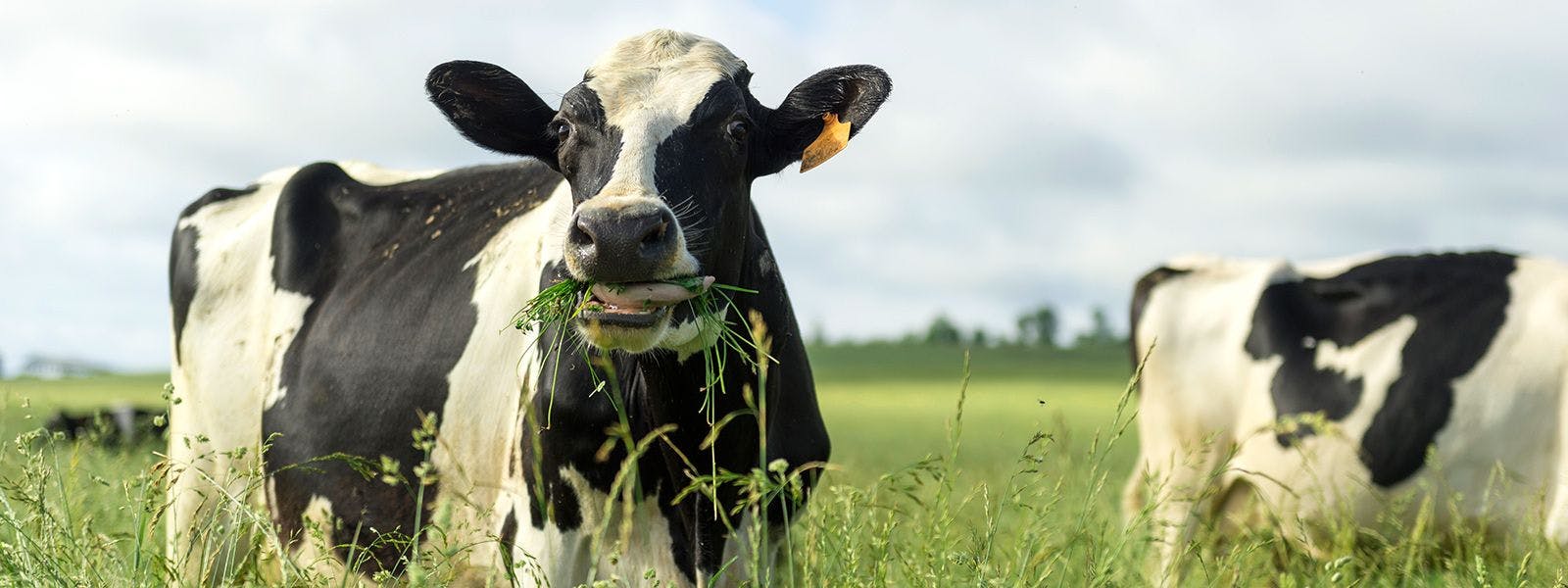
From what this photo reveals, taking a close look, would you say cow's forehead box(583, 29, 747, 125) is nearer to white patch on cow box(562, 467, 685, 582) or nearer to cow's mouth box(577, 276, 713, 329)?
cow's mouth box(577, 276, 713, 329)

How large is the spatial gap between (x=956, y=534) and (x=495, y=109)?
3.26 meters

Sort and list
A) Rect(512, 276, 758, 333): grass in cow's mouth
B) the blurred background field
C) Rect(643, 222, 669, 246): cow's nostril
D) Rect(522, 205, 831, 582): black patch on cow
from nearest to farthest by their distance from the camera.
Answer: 1. Rect(643, 222, 669, 246): cow's nostril
2. Rect(512, 276, 758, 333): grass in cow's mouth
3. Rect(522, 205, 831, 582): black patch on cow
4. the blurred background field

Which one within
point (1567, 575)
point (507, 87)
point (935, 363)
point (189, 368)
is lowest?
point (935, 363)

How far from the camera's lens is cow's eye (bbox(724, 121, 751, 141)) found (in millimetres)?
4215

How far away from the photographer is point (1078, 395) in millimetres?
38156

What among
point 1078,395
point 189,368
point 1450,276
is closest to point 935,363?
point 1078,395

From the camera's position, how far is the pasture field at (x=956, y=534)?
11.1 ft

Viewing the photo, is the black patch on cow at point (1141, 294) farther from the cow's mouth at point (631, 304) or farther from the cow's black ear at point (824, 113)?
the cow's mouth at point (631, 304)

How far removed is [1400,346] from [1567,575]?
4810 mm

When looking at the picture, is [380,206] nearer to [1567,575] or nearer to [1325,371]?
[1567,575]

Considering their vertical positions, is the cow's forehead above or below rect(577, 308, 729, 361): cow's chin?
above

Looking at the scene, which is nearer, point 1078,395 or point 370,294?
point 370,294

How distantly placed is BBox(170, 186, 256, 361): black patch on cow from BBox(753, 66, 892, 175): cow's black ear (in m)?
3.45

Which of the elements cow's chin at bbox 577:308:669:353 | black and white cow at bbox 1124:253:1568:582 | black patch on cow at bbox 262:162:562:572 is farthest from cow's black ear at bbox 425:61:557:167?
black and white cow at bbox 1124:253:1568:582
